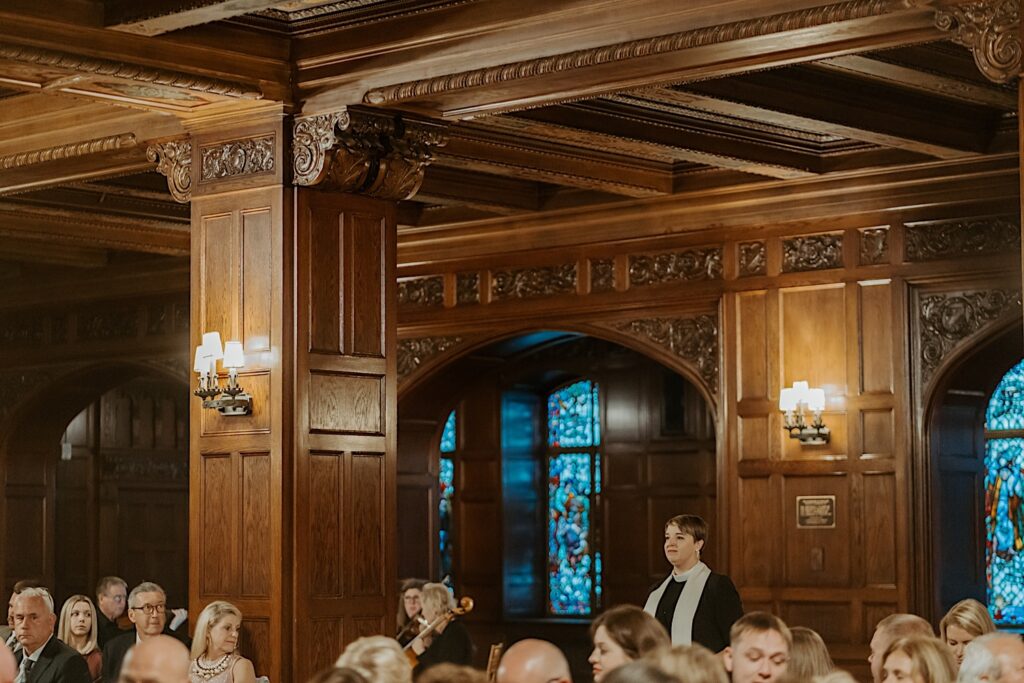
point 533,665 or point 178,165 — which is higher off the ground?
point 178,165

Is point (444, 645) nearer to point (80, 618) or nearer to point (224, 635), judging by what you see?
point (224, 635)

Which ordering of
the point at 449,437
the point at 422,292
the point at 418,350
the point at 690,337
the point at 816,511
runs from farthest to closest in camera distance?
the point at 449,437 → the point at 418,350 → the point at 422,292 → the point at 690,337 → the point at 816,511

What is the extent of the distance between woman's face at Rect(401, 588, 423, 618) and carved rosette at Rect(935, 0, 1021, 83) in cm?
604

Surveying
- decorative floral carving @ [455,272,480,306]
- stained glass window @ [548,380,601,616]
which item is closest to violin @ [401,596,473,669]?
decorative floral carving @ [455,272,480,306]

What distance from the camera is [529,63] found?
28.4 feet

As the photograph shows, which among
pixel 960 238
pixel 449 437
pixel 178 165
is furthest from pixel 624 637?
pixel 449 437

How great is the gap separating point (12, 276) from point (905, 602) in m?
9.21

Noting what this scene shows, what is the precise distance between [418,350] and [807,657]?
9.11m

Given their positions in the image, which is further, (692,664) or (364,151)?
(364,151)

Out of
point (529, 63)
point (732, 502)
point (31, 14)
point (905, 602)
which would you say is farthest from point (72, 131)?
point (905, 602)

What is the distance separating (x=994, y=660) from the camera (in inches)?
225

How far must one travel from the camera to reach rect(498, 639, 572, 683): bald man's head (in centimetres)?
484

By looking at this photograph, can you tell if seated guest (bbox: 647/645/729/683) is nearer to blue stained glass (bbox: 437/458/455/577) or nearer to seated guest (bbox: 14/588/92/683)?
seated guest (bbox: 14/588/92/683)

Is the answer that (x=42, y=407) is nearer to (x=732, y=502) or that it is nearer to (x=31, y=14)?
(x=732, y=502)
